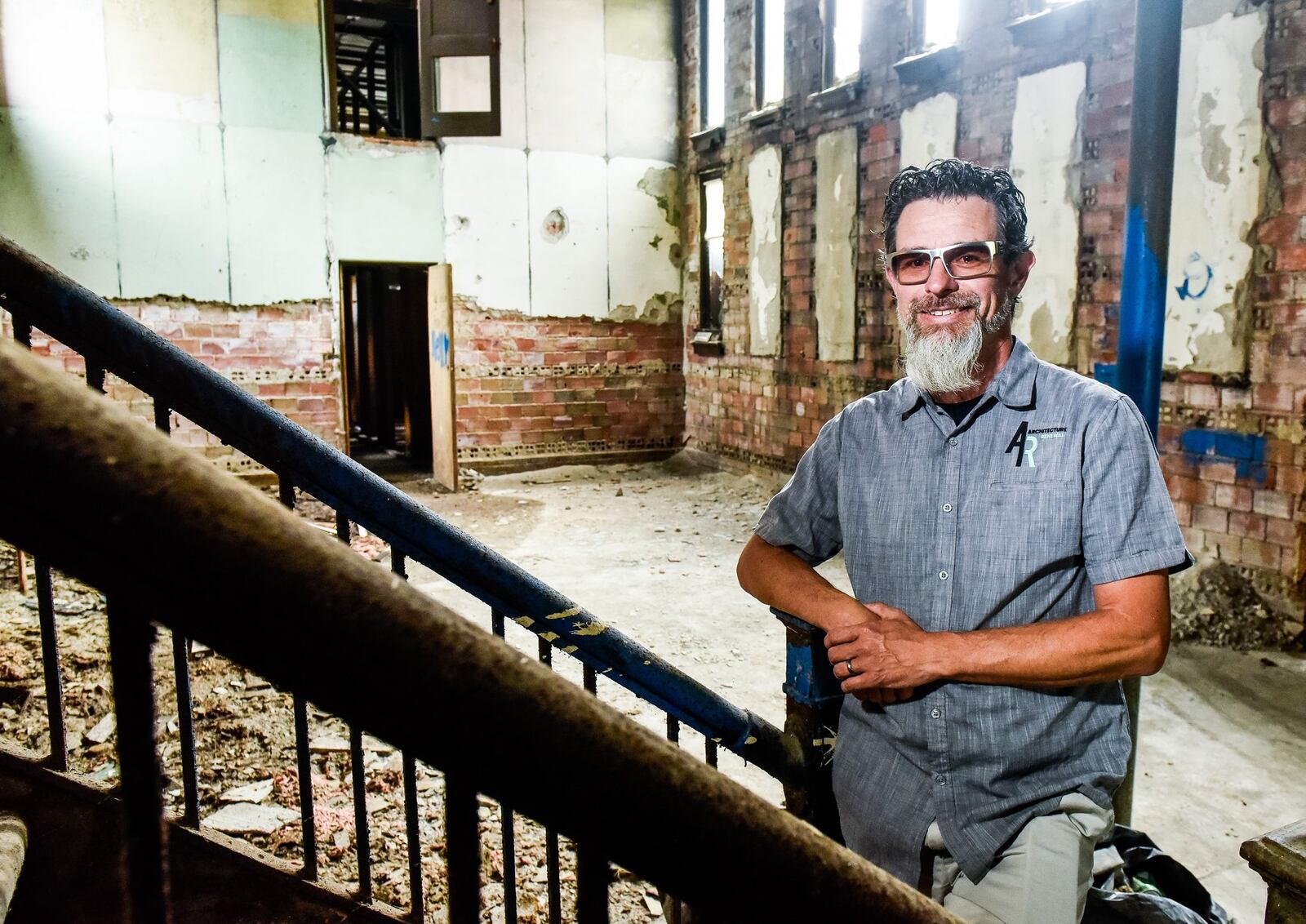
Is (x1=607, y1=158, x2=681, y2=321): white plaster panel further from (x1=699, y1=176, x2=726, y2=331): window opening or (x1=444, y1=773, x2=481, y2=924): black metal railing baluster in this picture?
(x1=444, y1=773, x2=481, y2=924): black metal railing baluster

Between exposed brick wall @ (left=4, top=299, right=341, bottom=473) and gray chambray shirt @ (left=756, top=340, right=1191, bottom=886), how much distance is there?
25.2ft

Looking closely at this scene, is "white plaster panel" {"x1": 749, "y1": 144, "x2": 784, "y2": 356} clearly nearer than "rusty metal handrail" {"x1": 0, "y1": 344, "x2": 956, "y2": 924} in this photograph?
No

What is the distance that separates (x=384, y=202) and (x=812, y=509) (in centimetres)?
788

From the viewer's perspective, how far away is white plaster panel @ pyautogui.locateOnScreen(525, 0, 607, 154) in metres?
8.93

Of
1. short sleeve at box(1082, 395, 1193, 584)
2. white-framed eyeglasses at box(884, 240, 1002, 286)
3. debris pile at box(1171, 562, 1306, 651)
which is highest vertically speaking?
white-framed eyeglasses at box(884, 240, 1002, 286)

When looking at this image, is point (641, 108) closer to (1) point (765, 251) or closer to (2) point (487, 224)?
(2) point (487, 224)

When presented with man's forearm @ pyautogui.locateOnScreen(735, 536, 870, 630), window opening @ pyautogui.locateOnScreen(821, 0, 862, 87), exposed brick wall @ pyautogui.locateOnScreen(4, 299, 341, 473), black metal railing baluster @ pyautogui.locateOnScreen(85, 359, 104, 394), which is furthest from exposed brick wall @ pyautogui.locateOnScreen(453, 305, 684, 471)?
man's forearm @ pyautogui.locateOnScreen(735, 536, 870, 630)

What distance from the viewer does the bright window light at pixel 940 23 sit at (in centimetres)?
629

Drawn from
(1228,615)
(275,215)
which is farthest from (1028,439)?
(275,215)

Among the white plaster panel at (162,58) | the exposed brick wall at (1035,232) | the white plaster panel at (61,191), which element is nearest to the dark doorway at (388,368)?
the white plaster panel at (162,58)

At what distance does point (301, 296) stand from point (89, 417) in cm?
874

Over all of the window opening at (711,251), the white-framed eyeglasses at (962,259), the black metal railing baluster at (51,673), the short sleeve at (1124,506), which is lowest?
the black metal railing baluster at (51,673)

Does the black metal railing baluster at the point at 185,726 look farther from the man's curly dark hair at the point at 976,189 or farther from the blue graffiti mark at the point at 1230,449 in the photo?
the blue graffiti mark at the point at 1230,449

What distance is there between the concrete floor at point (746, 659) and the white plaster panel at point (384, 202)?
2577 mm
